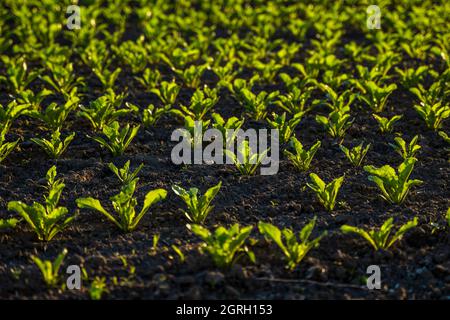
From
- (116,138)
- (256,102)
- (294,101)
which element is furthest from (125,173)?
(294,101)

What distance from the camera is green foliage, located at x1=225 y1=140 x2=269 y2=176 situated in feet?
17.0

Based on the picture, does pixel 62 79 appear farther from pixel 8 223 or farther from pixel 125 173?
pixel 8 223

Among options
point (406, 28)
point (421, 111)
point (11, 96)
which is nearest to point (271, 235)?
point (421, 111)

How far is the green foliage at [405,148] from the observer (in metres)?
5.29

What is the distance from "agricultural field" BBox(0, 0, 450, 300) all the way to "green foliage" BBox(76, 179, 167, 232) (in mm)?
15

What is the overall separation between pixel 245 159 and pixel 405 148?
4.57 ft

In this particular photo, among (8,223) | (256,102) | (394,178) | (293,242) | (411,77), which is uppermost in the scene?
(411,77)

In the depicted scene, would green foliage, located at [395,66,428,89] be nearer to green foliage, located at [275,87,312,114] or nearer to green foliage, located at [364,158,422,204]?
green foliage, located at [275,87,312,114]

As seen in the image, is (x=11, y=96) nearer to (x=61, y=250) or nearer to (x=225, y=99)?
(x=225, y=99)

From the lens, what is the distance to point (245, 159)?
5.17 m

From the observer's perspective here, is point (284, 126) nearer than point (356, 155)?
No

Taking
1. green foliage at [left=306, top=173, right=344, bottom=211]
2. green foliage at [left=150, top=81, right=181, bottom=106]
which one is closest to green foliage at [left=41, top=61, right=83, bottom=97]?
green foliage at [left=150, top=81, right=181, bottom=106]
